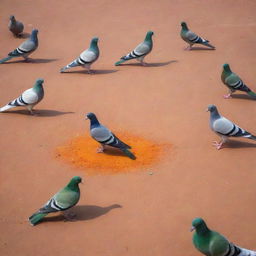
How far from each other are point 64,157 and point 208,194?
2606 millimetres

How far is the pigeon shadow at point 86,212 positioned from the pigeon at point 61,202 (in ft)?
0.53

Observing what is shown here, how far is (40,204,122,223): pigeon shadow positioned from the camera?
6.93 m

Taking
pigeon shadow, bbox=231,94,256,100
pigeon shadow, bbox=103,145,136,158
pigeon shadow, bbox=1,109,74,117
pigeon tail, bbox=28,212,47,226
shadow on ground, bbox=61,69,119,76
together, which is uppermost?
pigeon tail, bbox=28,212,47,226

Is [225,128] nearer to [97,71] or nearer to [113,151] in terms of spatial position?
[113,151]

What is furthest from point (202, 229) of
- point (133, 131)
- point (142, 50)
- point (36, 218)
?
point (142, 50)

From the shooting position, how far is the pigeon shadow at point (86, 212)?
6.93 meters

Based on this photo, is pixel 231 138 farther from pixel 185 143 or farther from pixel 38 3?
pixel 38 3

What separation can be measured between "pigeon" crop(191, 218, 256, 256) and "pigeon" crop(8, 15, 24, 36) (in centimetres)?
1057

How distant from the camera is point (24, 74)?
483 inches

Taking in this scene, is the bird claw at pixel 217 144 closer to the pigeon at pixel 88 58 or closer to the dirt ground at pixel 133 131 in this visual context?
the dirt ground at pixel 133 131

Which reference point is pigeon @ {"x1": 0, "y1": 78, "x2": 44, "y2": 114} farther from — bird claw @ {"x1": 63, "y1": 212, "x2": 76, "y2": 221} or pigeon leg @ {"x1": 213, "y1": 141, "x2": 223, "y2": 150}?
pigeon leg @ {"x1": 213, "y1": 141, "x2": 223, "y2": 150}

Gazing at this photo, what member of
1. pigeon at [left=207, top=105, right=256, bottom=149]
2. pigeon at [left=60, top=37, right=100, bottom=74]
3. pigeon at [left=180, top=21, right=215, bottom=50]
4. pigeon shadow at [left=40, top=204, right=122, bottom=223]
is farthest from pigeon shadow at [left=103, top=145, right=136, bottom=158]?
pigeon at [left=180, top=21, right=215, bottom=50]

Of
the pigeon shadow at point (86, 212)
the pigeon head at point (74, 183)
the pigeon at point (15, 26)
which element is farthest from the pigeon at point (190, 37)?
the pigeon head at point (74, 183)

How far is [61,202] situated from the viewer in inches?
263
